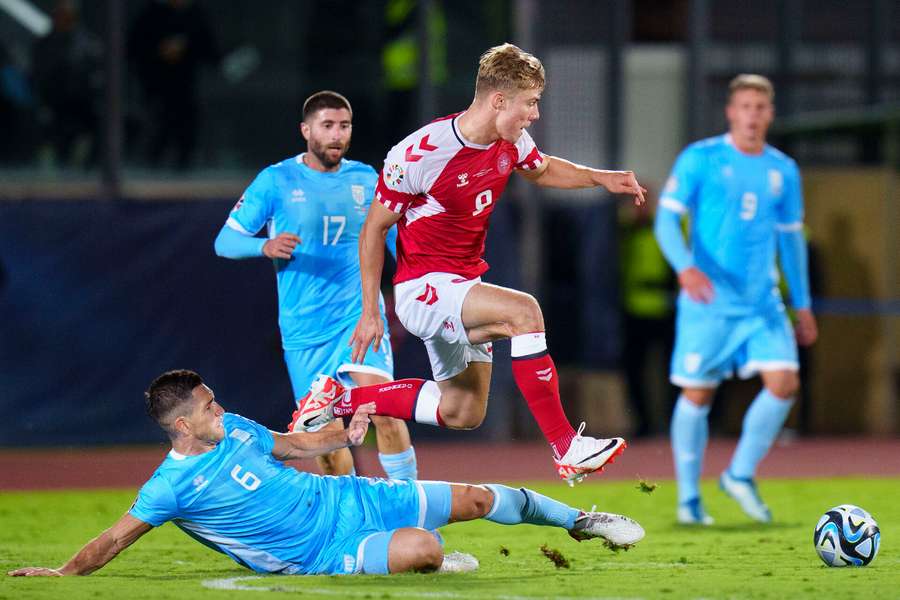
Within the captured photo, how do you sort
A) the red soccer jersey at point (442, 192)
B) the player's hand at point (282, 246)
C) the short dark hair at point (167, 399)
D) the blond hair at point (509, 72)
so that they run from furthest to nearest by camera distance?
the player's hand at point (282, 246)
the red soccer jersey at point (442, 192)
the blond hair at point (509, 72)
the short dark hair at point (167, 399)

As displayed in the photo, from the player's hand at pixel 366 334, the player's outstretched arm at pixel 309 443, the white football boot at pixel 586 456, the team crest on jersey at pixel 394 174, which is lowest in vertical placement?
the white football boot at pixel 586 456

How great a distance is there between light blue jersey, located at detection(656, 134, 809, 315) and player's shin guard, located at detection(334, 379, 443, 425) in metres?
2.68

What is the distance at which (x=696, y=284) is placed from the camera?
31.0ft

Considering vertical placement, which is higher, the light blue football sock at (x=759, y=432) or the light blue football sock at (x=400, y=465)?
the light blue football sock at (x=400, y=465)

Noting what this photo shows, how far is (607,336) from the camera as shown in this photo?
1585cm

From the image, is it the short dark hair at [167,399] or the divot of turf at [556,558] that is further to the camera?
the divot of turf at [556,558]

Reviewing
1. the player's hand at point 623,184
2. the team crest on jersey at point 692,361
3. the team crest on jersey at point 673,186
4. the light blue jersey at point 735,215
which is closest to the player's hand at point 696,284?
the light blue jersey at point 735,215

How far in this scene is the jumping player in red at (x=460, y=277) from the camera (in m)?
7.10

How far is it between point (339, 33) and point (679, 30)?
11.9 ft

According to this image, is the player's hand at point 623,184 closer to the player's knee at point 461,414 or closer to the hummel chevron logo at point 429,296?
the hummel chevron logo at point 429,296

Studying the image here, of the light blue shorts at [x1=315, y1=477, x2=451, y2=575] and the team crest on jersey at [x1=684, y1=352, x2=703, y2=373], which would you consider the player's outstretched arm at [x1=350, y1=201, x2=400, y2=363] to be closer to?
the light blue shorts at [x1=315, y1=477, x2=451, y2=575]

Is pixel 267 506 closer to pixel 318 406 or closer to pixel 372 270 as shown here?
pixel 318 406

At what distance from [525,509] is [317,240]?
2.10 m

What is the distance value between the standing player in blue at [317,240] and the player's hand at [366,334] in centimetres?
109
